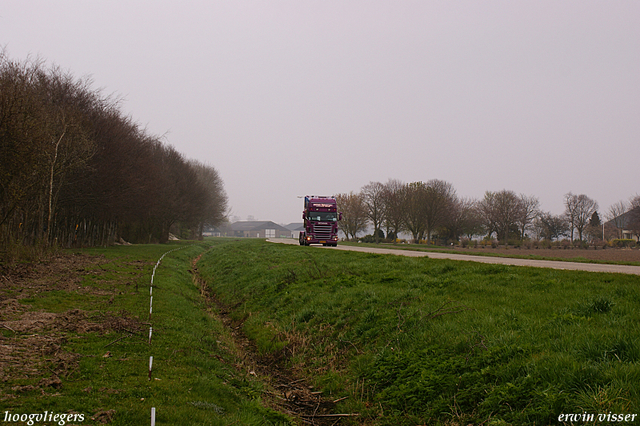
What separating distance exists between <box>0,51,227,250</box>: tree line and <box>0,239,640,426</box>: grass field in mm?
7131

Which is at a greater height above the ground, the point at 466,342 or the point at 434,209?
the point at 434,209

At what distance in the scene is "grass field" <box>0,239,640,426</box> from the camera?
5.73 metres

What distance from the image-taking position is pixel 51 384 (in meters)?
6.00

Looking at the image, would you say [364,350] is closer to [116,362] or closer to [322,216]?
[116,362]

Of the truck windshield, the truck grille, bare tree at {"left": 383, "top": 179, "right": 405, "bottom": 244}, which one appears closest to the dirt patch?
the truck windshield

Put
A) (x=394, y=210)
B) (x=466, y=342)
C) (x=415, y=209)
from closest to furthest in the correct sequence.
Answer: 1. (x=466, y=342)
2. (x=415, y=209)
3. (x=394, y=210)

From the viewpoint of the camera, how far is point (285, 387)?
29.9 ft

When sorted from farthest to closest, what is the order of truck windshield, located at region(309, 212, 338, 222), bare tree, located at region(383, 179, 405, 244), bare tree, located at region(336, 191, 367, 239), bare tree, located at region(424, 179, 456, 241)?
bare tree, located at region(336, 191, 367, 239) → bare tree, located at region(383, 179, 405, 244) → bare tree, located at region(424, 179, 456, 241) → truck windshield, located at region(309, 212, 338, 222)

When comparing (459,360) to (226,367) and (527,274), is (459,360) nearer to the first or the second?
(226,367)

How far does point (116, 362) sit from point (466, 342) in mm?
6497

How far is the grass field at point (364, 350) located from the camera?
18.8 feet

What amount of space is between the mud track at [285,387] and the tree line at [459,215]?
62422 mm

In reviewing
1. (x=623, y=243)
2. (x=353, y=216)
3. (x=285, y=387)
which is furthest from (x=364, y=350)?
(x=353, y=216)

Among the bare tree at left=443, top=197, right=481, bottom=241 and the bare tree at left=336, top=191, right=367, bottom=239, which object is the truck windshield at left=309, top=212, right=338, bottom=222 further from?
the bare tree at left=336, top=191, right=367, bottom=239
